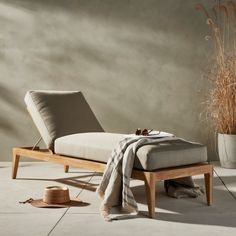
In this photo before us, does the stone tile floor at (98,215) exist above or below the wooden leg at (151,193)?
below

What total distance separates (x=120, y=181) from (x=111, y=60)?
8.95ft

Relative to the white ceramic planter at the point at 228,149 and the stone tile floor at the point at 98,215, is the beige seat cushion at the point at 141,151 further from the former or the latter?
the white ceramic planter at the point at 228,149

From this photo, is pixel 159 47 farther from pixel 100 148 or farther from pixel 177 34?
pixel 100 148

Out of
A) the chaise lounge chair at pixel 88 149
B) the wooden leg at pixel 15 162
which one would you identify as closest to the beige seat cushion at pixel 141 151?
the chaise lounge chair at pixel 88 149

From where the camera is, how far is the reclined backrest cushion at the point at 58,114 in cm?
439

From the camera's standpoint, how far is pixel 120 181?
341cm

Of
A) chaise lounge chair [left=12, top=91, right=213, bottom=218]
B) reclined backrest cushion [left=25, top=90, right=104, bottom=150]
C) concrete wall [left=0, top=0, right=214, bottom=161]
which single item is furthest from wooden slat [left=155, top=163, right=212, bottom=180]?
concrete wall [left=0, top=0, right=214, bottom=161]

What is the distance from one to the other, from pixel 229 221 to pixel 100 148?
1127mm

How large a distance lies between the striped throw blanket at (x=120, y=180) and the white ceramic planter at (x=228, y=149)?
194 cm

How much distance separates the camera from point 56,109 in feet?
14.8

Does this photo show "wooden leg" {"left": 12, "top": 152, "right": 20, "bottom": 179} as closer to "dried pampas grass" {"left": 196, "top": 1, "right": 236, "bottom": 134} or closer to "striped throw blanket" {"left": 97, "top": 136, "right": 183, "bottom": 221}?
"striped throw blanket" {"left": 97, "top": 136, "right": 183, "bottom": 221}

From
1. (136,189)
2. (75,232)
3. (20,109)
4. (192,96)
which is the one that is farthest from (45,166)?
(75,232)

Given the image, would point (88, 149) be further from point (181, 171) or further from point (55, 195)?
point (181, 171)

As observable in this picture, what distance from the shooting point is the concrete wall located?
576 cm
